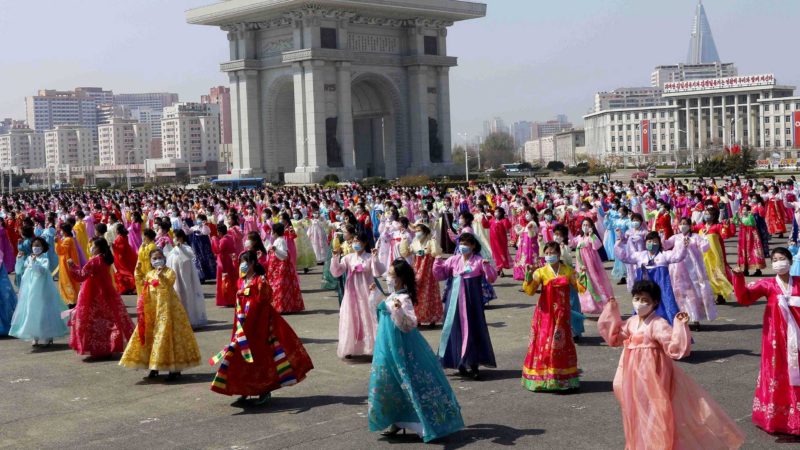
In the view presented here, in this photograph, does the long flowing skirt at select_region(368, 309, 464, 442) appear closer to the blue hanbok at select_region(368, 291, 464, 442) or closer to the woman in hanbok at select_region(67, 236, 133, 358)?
the blue hanbok at select_region(368, 291, 464, 442)

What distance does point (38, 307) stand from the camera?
12.1 meters

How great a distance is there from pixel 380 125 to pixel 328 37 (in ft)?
31.9

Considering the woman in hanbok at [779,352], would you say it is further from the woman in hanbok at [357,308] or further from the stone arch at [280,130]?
the stone arch at [280,130]

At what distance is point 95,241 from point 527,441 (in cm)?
591

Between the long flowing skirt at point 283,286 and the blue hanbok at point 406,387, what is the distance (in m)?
7.05

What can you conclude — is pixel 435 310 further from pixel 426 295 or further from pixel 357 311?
pixel 357 311

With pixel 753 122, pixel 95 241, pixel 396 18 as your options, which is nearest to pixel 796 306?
pixel 95 241

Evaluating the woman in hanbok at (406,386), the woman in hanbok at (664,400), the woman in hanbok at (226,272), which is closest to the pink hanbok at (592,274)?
the woman in hanbok at (226,272)

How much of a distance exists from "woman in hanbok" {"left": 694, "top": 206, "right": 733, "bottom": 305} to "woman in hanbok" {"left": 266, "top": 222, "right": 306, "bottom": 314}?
18.8ft

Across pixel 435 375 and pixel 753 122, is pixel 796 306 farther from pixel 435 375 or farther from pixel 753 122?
pixel 753 122

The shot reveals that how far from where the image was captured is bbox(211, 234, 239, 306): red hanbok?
1542cm

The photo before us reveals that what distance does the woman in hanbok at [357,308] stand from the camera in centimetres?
1057

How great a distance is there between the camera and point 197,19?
65000mm

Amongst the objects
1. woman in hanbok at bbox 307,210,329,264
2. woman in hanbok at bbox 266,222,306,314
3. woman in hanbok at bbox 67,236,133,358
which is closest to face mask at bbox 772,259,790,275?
woman in hanbok at bbox 67,236,133,358
